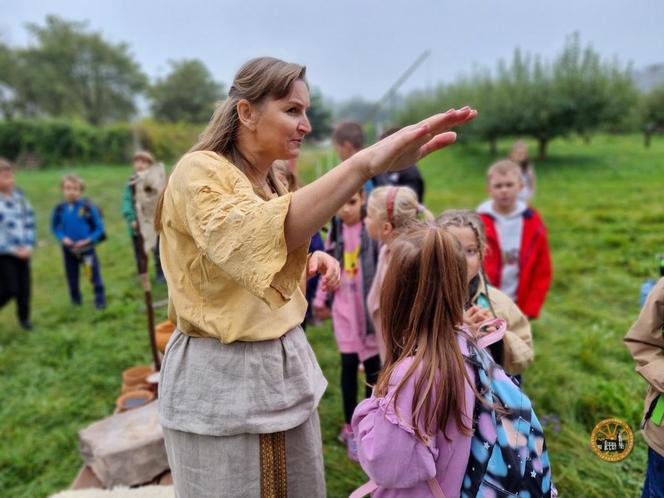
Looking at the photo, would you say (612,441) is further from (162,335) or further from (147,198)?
(147,198)

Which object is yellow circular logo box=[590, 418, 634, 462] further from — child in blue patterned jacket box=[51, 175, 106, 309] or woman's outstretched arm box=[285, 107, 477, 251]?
child in blue patterned jacket box=[51, 175, 106, 309]

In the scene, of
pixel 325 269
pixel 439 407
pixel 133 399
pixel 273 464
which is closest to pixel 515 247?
pixel 325 269

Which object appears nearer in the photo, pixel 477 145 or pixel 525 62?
pixel 525 62

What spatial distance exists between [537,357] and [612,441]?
2.65 meters

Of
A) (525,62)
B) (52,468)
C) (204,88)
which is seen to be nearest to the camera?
(52,468)

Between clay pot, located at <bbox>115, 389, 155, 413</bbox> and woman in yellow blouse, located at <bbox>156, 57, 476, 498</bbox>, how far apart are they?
216 cm

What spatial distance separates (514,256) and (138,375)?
293 cm

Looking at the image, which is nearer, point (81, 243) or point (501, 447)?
point (501, 447)

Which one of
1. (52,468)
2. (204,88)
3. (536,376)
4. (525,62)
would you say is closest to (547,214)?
(536,376)

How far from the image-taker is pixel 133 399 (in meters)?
3.45

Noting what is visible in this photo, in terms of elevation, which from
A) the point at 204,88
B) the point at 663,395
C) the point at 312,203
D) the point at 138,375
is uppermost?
the point at 204,88

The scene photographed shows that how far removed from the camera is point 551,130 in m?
17.8

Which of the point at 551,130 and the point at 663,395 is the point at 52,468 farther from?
the point at 551,130

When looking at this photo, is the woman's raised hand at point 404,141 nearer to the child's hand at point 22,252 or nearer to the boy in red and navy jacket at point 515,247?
the boy in red and navy jacket at point 515,247
